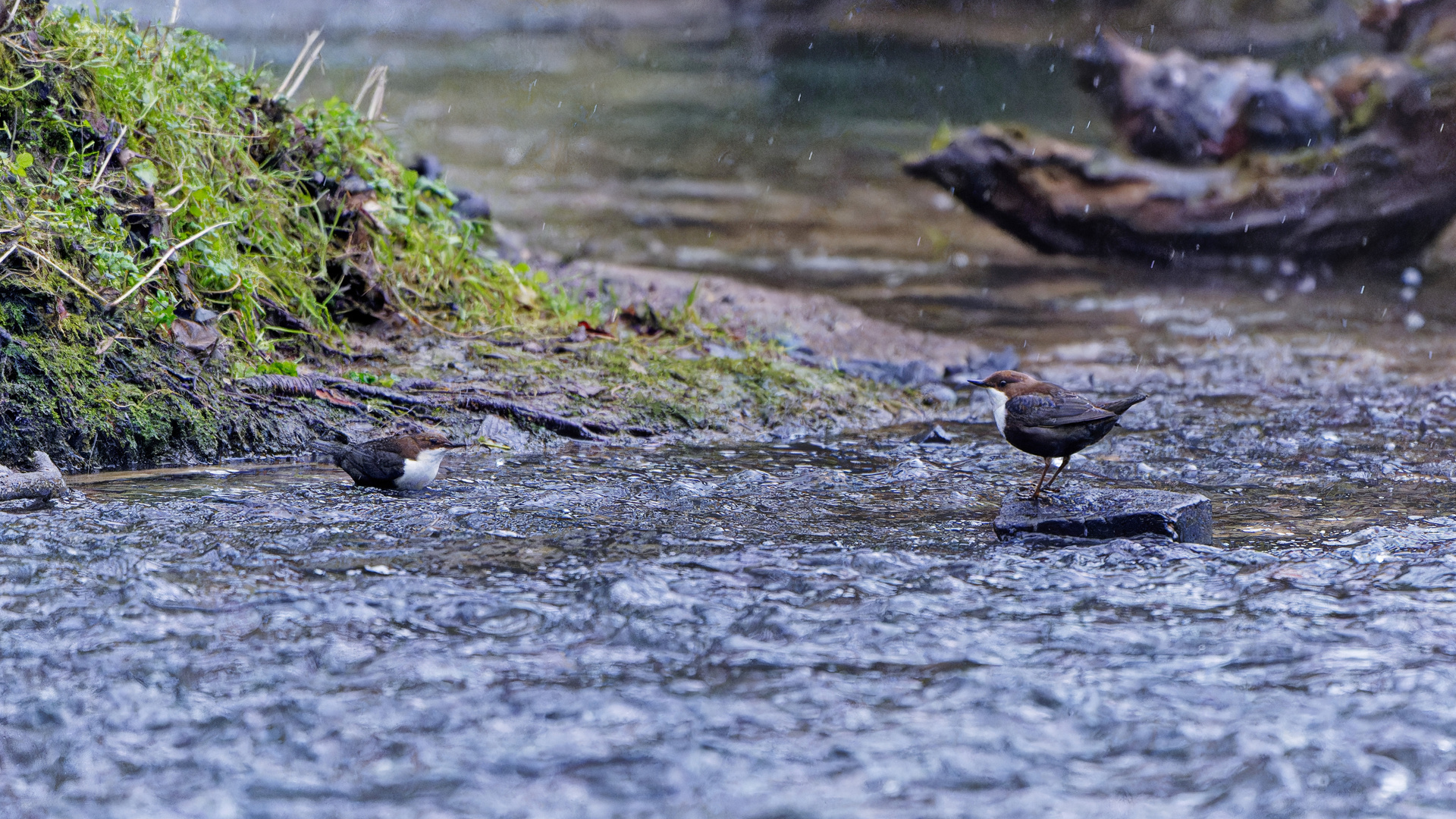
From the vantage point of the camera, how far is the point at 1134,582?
3.63 metres

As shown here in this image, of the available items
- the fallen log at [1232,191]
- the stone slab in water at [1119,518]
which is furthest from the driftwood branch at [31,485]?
the fallen log at [1232,191]

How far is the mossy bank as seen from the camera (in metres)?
4.73

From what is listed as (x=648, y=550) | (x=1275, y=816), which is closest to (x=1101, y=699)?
(x=1275, y=816)

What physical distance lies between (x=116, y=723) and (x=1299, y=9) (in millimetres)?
26906

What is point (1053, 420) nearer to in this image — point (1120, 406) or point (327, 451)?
point (1120, 406)

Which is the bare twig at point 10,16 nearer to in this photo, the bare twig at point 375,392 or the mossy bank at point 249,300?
the mossy bank at point 249,300

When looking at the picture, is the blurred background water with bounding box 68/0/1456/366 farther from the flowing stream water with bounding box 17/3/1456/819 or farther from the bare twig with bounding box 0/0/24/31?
the flowing stream water with bounding box 17/3/1456/819

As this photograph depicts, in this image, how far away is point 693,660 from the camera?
3059 mm

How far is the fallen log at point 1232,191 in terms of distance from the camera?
34.0ft

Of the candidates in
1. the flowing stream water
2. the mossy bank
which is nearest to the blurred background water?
the mossy bank

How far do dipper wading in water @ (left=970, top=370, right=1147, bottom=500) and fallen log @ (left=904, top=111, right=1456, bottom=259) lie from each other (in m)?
6.42

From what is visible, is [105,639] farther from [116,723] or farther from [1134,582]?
[1134,582]

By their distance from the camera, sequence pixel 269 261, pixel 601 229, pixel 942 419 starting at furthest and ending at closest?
pixel 601 229 → pixel 942 419 → pixel 269 261

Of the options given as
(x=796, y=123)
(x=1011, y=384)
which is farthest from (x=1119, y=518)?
(x=796, y=123)
